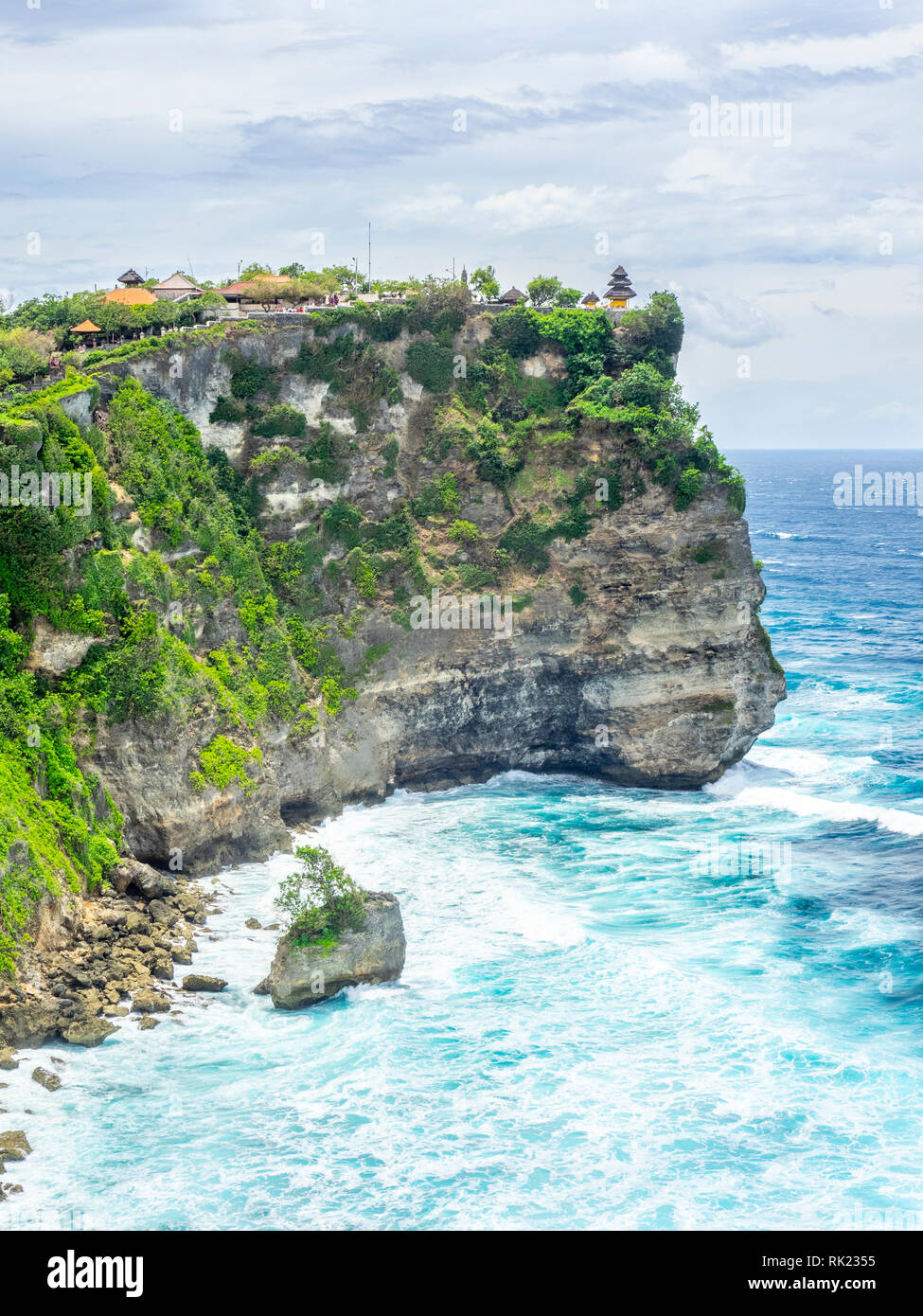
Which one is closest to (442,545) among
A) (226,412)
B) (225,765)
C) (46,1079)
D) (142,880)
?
(226,412)

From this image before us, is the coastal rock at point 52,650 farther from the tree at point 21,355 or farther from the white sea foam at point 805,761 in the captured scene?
the white sea foam at point 805,761

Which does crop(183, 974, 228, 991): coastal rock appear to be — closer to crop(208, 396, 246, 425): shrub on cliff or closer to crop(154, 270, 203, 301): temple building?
crop(208, 396, 246, 425): shrub on cliff

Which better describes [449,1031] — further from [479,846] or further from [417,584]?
[417,584]

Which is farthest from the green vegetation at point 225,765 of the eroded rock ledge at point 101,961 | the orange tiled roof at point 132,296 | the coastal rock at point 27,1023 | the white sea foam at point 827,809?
the orange tiled roof at point 132,296

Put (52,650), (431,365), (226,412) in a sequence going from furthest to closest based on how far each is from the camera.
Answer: (431,365) < (226,412) < (52,650)

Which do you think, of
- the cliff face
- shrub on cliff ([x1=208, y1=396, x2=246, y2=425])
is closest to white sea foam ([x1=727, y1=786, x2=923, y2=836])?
the cliff face

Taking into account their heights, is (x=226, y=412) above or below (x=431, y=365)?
below

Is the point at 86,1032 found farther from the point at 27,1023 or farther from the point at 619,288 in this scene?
the point at 619,288

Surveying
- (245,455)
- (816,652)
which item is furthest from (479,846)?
(816,652)
